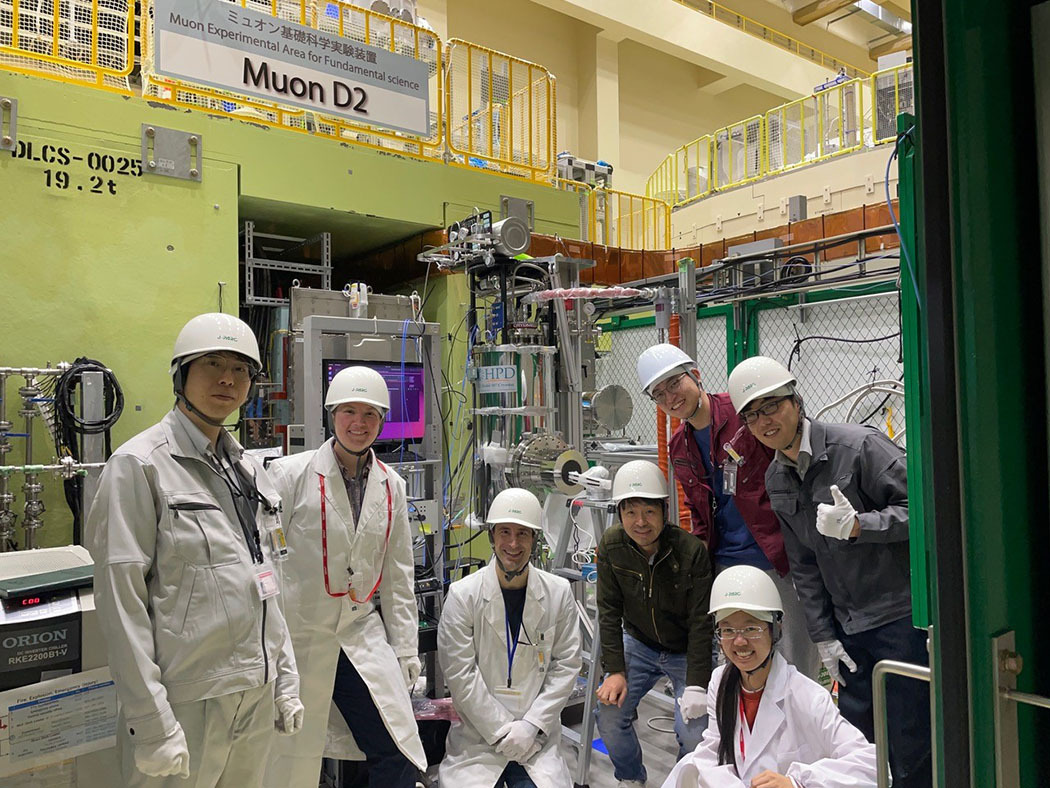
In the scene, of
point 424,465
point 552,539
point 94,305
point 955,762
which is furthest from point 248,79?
point 955,762

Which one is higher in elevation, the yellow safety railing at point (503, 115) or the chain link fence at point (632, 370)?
the yellow safety railing at point (503, 115)

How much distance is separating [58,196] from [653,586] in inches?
140

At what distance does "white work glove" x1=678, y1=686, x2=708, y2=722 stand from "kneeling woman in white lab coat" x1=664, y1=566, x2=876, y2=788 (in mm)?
307

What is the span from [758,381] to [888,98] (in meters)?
7.75

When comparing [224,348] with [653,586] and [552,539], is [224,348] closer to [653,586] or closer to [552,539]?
[653,586]

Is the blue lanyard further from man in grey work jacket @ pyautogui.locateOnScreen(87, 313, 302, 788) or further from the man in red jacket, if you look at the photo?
man in grey work jacket @ pyautogui.locateOnScreen(87, 313, 302, 788)

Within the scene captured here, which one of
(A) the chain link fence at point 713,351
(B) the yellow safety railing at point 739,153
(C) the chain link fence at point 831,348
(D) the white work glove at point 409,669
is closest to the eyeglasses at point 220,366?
(D) the white work glove at point 409,669

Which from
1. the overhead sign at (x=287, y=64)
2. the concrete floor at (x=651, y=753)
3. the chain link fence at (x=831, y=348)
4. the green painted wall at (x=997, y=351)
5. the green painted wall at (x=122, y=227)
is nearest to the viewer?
the green painted wall at (x=997, y=351)

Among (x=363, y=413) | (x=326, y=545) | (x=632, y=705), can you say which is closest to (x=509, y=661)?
(x=632, y=705)

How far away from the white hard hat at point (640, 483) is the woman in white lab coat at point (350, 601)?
929 millimetres

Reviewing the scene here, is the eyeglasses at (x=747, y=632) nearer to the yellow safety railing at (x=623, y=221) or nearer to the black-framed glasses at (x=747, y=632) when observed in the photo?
the black-framed glasses at (x=747, y=632)

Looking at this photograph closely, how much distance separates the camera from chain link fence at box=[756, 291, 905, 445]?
21.0 ft

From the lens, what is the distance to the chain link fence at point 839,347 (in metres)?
6.39

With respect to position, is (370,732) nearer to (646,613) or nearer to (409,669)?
(409,669)
